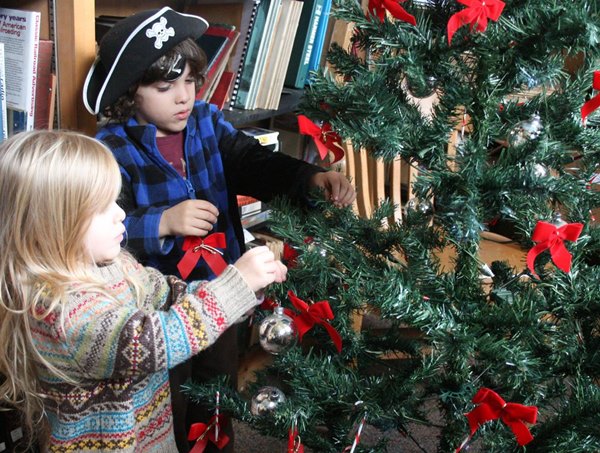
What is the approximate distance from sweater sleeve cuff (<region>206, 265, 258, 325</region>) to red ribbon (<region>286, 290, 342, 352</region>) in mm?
63

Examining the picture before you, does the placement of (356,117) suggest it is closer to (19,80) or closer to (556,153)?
(556,153)

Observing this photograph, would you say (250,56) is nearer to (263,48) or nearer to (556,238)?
(263,48)

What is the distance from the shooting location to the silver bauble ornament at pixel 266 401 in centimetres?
97

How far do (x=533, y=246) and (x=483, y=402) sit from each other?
0.21 m

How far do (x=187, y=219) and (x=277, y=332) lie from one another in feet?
0.96

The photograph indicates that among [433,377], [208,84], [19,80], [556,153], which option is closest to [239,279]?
[433,377]

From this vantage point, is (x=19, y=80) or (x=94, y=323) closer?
(x=94, y=323)

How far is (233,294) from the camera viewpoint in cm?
95

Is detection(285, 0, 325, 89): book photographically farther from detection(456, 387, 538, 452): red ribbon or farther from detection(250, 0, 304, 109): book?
detection(456, 387, 538, 452): red ribbon

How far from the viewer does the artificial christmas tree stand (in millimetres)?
830

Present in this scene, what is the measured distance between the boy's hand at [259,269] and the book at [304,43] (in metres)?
0.99

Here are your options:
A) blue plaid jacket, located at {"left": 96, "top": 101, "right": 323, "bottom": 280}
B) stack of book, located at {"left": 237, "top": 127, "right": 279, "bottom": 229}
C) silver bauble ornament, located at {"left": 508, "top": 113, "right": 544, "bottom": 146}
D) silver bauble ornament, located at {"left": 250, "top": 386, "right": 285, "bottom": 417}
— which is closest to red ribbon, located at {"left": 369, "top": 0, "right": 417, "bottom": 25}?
silver bauble ornament, located at {"left": 508, "top": 113, "right": 544, "bottom": 146}

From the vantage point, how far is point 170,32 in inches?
46.3

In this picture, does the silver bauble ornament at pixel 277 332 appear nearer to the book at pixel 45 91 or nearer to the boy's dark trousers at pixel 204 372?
the boy's dark trousers at pixel 204 372
